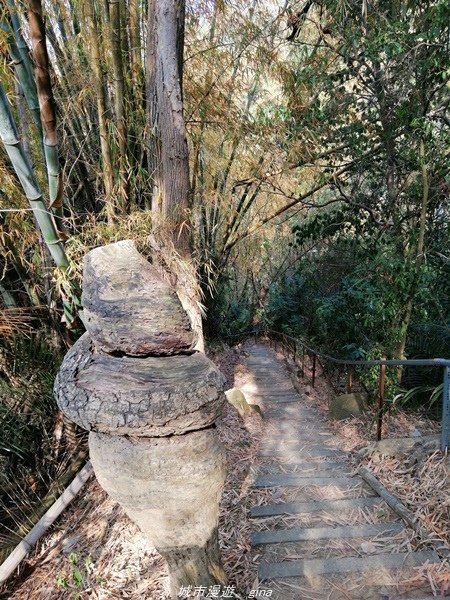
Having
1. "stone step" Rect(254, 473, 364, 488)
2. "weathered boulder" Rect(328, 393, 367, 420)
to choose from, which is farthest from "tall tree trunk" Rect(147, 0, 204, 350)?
"weathered boulder" Rect(328, 393, 367, 420)

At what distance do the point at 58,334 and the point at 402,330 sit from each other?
3171 millimetres

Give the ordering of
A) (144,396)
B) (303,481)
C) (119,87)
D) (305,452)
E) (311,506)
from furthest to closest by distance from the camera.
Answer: (305,452) < (303,481) < (311,506) < (119,87) < (144,396)

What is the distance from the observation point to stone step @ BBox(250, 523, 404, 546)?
6.85 ft

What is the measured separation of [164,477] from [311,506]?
5.76 feet

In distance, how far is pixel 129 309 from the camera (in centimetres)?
96

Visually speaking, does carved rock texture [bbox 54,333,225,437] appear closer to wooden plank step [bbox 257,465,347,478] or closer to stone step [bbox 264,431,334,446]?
wooden plank step [bbox 257,465,347,478]

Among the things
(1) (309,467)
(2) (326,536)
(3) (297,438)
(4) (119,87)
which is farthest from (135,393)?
(3) (297,438)

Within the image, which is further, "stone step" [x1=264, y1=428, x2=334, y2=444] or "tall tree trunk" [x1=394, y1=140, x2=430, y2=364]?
"stone step" [x1=264, y1=428, x2=334, y2=444]

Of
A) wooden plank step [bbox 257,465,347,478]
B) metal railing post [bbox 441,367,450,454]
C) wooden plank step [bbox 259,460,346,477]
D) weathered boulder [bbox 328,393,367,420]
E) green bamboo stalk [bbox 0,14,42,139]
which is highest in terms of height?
green bamboo stalk [bbox 0,14,42,139]

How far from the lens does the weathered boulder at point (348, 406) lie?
4023 millimetres

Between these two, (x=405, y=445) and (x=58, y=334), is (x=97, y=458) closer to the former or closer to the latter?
(x=58, y=334)

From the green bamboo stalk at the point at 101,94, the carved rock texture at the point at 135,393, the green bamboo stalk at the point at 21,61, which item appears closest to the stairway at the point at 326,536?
the carved rock texture at the point at 135,393

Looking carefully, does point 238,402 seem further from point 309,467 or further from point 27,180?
point 27,180

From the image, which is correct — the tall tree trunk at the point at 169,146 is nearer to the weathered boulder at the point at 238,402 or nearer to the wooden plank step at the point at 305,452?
the wooden plank step at the point at 305,452
